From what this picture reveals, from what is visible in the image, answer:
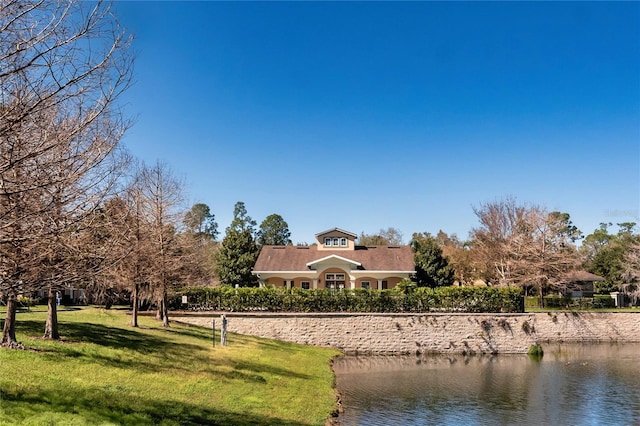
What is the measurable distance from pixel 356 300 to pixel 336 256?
9.06m

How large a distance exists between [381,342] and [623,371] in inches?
441

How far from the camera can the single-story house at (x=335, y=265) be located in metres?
37.4

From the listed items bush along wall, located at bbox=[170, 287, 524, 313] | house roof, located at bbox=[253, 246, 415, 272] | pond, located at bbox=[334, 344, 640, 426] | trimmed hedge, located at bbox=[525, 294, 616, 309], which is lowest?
pond, located at bbox=[334, 344, 640, 426]

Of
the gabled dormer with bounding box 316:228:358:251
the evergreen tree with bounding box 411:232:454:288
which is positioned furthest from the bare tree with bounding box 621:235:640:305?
the gabled dormer with bounding box 316:228:358:251

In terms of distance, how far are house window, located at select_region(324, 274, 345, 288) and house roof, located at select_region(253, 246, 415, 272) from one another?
1617 millimetres

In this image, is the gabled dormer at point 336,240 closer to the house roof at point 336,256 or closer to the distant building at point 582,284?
the house roof at point 336,256

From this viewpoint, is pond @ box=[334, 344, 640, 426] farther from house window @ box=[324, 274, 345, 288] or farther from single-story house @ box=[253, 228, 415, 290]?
house window @ box=[324, 274, 345, 288]

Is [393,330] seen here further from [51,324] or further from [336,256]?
[51,324]

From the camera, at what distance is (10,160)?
511cm

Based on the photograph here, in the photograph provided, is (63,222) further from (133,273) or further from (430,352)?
(430,352)

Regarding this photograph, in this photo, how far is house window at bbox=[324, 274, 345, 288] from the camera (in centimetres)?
3897

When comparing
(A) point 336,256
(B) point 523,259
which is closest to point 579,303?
(B) point 523,259

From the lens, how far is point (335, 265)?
123ft

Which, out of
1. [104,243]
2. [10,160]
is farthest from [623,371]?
[10,160]
